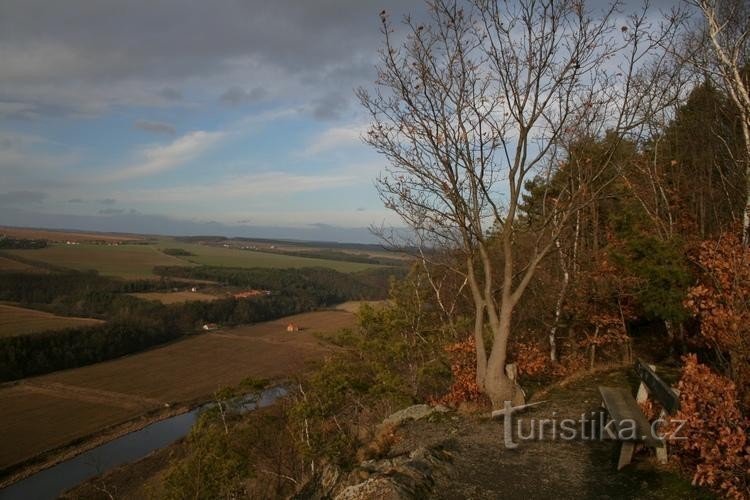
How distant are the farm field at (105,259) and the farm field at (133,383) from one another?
42446 mm

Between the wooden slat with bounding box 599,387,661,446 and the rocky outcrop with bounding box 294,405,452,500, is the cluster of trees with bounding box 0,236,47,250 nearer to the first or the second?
the rocky outcrop with bounding box 294,405,452,500

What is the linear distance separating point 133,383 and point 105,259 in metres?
78.1

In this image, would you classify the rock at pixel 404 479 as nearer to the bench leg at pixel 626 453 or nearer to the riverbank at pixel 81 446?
the bench leg at pixel 626 453

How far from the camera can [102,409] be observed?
42.8 metres

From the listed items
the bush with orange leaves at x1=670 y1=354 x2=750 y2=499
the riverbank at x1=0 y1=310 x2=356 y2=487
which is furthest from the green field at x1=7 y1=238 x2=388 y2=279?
the bush with orange leaves at x1=670 y1=354 x2=750 y2=499

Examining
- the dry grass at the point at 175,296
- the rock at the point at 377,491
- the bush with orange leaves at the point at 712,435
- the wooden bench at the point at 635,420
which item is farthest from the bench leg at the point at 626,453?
the dry grass at the point at 175,296

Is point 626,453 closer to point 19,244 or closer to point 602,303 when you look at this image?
point 602,303

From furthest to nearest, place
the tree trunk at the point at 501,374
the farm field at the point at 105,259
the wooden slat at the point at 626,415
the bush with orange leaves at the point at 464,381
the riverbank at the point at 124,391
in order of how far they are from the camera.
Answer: the farm field at the point at 105,259, the riverbank at the point at 124,391, the bush with orange leaves at the point at 464,381, the tree trunk at the point at 501,374, the wooden slat at the point at 626,415

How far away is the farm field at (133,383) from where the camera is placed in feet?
123

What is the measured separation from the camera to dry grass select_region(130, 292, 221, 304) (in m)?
83.9

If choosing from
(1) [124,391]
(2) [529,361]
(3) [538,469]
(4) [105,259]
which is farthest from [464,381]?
(4) [105,259]

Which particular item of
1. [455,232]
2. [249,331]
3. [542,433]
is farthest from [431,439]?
[249,331]

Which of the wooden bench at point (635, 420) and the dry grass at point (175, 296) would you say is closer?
the wooden bench at point (635, 420)

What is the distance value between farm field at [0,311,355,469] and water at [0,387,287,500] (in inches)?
95.9
